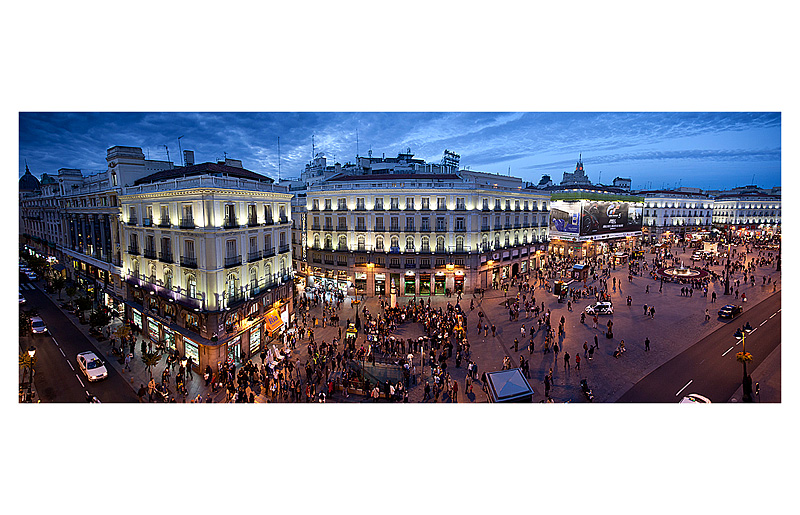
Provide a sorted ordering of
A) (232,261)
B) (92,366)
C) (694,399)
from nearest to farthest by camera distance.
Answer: (694,399)
(92,366)
(232,261)

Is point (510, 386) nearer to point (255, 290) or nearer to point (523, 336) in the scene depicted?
point (523, 336)

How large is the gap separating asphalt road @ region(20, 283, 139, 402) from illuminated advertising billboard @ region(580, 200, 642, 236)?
43.7 meters

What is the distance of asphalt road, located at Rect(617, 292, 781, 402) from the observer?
15000mm

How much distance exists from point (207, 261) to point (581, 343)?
1998 cm

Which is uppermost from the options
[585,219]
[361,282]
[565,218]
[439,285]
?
[565,218]

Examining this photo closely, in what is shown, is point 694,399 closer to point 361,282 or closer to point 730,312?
point 730,312

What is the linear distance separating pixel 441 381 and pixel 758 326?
2111 centimetres

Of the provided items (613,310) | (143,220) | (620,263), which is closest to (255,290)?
(143,220)

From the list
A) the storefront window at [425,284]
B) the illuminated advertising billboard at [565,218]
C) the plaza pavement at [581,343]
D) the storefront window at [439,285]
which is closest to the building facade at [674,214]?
the illuminated advertising billboard at [565,218]

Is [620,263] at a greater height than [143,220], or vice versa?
[143,220]

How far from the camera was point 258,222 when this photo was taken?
19.2 metres

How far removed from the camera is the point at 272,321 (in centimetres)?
1973

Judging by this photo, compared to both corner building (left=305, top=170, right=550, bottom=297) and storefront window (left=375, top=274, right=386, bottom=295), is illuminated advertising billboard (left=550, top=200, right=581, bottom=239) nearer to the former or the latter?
corner building (left=305, top=170, right=550, bottom=297)

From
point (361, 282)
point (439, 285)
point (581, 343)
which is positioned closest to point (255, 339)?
point (361, 282)
